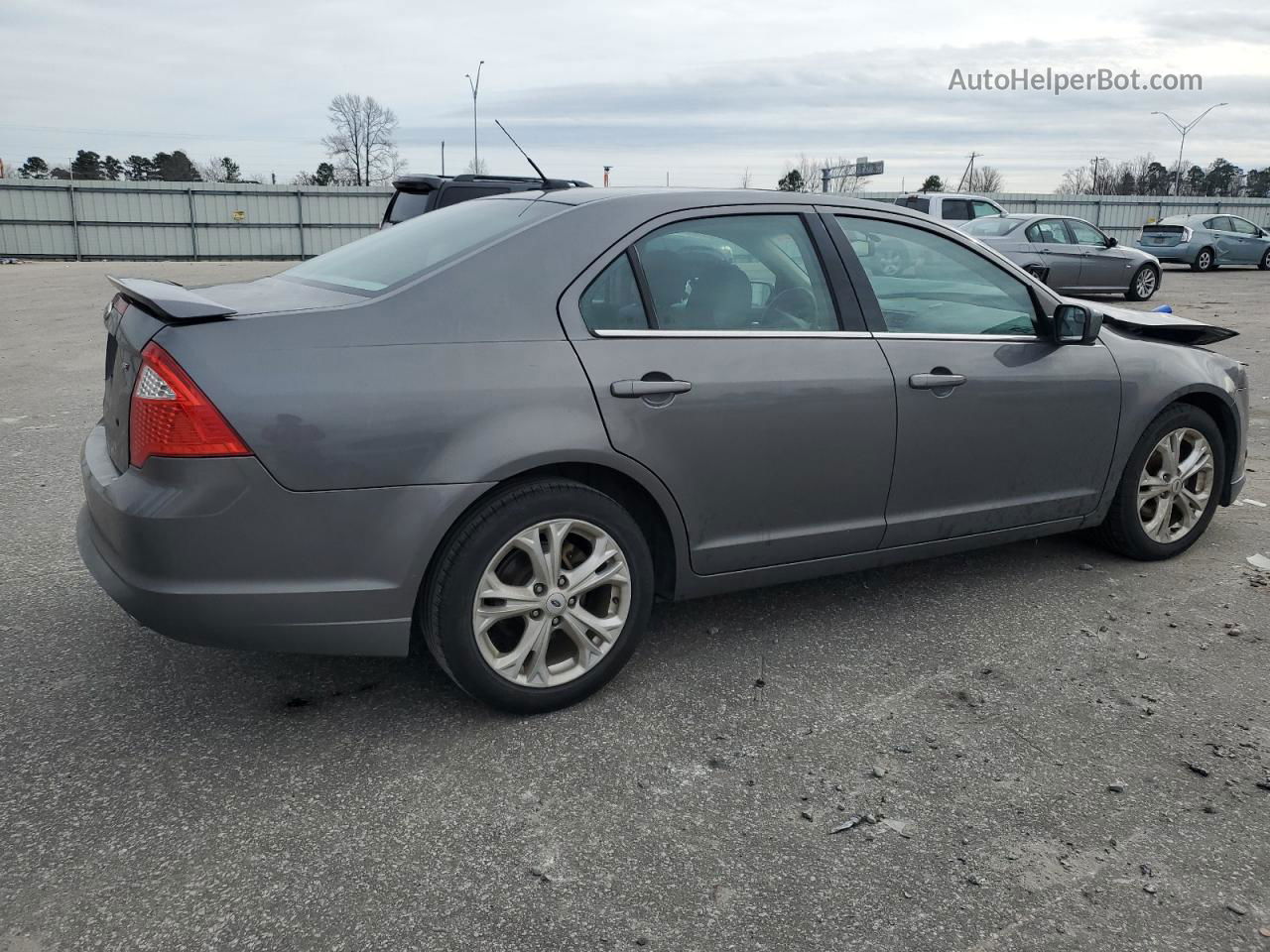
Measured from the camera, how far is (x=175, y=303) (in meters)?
2.90

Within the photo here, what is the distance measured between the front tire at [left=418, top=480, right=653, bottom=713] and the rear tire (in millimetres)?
27812

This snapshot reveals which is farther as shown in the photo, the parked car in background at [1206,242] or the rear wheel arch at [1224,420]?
the parked car in background at [1206,242]

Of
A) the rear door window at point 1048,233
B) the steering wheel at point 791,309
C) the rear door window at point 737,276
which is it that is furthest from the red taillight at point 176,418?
the rear door window at point 1048,233

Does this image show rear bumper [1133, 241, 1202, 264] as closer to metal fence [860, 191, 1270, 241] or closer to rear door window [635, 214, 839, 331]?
metal fence [860, 191, 1270, 241]

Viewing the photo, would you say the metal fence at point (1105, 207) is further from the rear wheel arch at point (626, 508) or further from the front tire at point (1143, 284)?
the rear wheel arch at point (626, 508)

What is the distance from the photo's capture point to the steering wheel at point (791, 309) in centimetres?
362

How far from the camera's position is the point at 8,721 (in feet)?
10.3

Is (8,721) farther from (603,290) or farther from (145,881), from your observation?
(603,290)

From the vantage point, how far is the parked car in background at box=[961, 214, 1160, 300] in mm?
17422

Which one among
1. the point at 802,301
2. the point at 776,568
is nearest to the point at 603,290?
the point at 802,301

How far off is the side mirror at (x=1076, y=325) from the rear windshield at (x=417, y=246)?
2061mm

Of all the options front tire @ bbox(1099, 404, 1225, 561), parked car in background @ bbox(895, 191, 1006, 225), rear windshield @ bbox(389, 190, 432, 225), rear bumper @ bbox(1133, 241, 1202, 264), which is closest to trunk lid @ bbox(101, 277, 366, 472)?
front tire @ bbox(1099, 404, 1225, 561)

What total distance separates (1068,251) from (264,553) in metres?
17.5

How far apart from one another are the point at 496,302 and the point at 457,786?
1381mm
